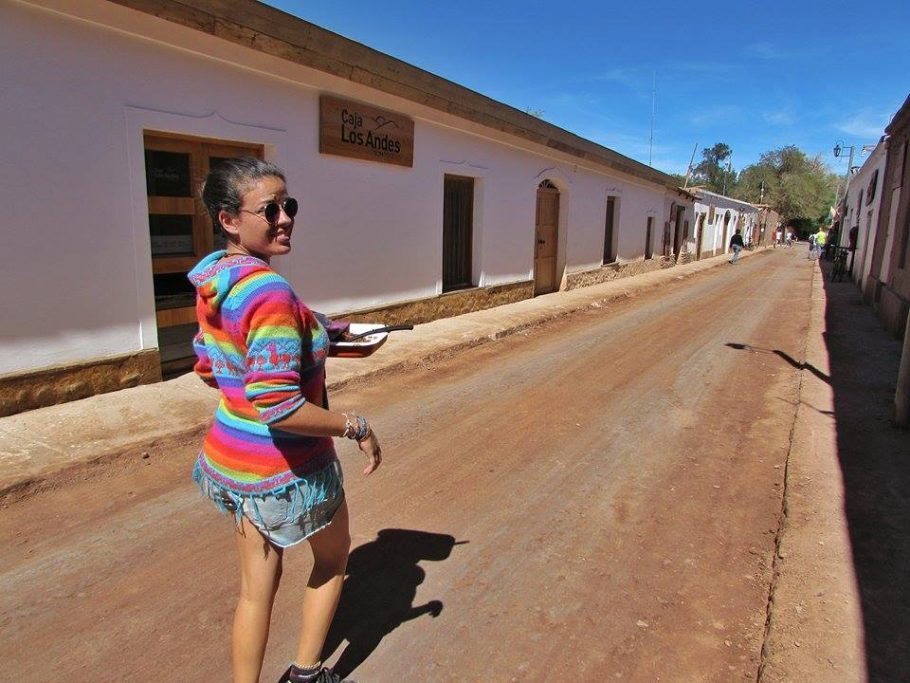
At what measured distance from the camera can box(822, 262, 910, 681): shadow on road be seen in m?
2.37

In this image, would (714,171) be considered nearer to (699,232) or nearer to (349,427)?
(699,232)

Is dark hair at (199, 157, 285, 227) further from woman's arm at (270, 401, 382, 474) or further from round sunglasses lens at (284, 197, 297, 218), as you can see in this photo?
woman's arm at (270, 401, 382, 474)

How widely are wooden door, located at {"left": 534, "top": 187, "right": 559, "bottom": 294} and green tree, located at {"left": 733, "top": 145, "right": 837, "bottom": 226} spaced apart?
53.2 meters

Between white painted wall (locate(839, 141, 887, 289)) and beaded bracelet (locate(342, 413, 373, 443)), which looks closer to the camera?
beaded bracelet (locate(342, 413, 373, 443))

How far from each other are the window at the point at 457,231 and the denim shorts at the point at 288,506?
8.25 metres

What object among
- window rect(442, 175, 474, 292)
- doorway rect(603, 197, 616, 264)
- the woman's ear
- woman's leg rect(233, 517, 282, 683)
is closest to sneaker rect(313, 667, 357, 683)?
woman's leg rect(233, 517, 282, 683)

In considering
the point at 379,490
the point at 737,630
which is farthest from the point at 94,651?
the point at 737,630

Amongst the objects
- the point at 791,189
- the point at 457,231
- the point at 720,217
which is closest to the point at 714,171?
the point at 791,189

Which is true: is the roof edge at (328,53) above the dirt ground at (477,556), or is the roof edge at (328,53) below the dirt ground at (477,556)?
above

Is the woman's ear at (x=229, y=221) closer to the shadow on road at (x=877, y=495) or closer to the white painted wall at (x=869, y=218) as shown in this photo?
the shadow on road at (x=877, y=495)

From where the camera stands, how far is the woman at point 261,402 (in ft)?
4.80

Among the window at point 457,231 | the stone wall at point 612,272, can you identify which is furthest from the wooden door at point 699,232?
the window at point 457,231

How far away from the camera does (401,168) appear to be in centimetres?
834

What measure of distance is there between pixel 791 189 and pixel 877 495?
211 feet
